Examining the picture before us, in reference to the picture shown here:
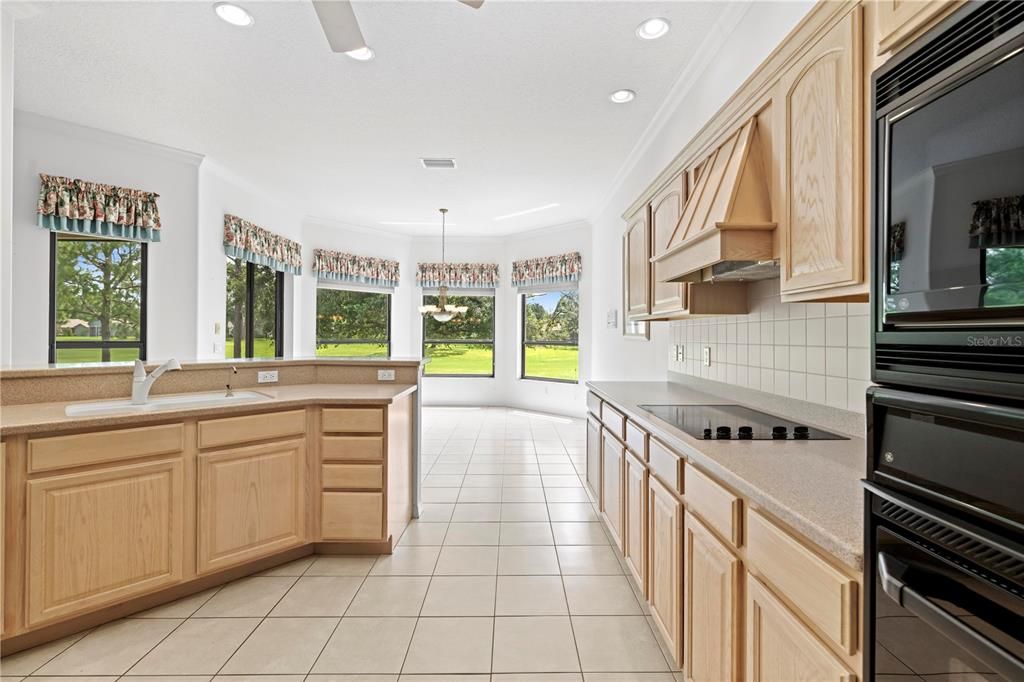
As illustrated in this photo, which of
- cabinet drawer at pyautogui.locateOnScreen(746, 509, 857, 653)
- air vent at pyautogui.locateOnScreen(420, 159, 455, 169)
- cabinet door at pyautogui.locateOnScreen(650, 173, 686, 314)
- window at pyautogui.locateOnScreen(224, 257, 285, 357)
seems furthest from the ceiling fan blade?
window at pyautogui.locateOnScreen(224, 257, 285, 357)

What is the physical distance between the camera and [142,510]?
220cm

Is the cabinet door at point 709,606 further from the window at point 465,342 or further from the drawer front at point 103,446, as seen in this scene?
the window at point 465,342

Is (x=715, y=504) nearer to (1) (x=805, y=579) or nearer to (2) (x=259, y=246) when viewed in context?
(1) (x=805, y=579)

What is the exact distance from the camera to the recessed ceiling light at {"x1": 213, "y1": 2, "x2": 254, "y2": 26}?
2.52 metres

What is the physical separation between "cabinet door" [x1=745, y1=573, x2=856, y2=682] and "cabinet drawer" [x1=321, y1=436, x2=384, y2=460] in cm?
207

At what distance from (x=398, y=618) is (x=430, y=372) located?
6.14 meters

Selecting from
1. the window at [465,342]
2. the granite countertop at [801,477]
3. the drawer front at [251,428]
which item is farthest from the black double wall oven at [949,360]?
the window at [465,342]

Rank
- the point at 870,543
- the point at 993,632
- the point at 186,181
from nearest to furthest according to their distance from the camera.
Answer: the point at 993,632, the point at 870,543, the point at 186,181

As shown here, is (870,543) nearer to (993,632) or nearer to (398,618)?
(993,632)

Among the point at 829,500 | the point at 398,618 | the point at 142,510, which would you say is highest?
the point at 829,500

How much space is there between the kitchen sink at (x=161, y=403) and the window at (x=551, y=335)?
5.23 metres

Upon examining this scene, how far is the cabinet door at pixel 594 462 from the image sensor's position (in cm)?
321

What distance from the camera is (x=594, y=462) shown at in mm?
3383

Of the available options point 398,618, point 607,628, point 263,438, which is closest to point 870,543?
point 607,628
